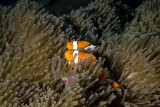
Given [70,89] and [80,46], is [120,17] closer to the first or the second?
[80,46]

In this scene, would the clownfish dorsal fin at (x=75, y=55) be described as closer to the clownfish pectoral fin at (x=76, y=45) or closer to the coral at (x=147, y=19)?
the clownfish pectoral fin at (x=76, y=45)

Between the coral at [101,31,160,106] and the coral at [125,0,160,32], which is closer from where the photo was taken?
the coral at [101,31,160,106]

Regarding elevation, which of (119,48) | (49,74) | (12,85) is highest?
(119,48)

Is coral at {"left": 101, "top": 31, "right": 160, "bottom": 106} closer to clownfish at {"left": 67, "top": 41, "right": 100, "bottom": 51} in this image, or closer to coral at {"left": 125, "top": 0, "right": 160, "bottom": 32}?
clownfish at {"left": 67, "top": 41, "right": 100, "bottom": 51}

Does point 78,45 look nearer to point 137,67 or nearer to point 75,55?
point 75,55

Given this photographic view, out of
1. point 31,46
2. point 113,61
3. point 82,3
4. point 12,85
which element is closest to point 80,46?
point 113,61

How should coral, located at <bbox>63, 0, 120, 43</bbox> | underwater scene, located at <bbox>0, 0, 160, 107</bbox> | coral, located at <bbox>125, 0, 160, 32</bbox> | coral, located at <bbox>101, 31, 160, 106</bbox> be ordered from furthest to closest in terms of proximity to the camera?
coral, located at <bbox>125, 0, 160, 32</bbox>
coral, located at <bbox>63, 0, 120, 43</bbox>
coral, located at <bbox>101, 31, 160, 106</bbox>
underwater scene, located at <bbox>0, 0, 160, 107</bbox>

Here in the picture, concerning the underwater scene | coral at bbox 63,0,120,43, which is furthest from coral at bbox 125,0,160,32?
the underwater scene
